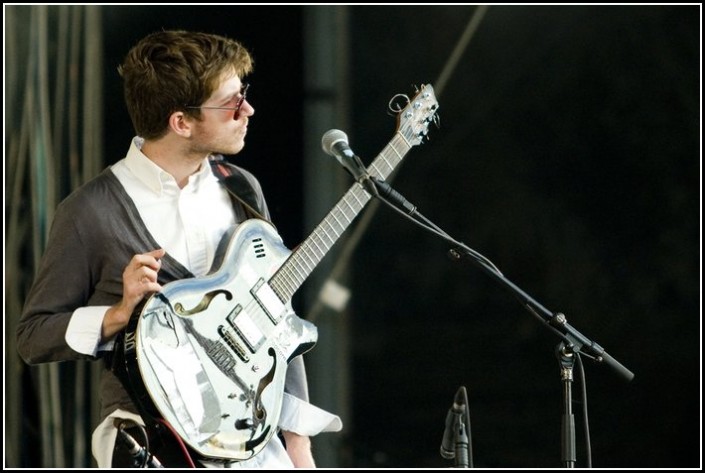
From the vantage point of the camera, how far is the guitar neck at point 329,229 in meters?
2.55

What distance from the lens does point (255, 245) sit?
252 centimetres

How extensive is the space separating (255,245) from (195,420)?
1.46 feet

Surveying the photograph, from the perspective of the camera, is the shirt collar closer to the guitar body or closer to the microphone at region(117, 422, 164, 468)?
the guitar body

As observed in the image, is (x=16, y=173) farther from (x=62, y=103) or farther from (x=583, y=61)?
(x=583, y=61)

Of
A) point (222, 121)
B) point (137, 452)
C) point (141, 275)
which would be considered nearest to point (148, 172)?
point (222, 121)

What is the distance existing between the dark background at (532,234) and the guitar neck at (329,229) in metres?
1.22

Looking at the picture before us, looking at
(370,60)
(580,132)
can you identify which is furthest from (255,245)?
(580,132)

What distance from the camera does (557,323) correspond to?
2439 millimetres

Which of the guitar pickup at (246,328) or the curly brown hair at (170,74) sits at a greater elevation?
the curly brown hair at (170,74)

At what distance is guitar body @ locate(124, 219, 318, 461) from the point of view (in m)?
2.28

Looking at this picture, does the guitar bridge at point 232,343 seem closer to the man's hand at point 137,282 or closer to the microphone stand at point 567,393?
the man's hand at point 137,282

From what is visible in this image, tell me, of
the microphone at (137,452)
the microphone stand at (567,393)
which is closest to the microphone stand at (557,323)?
the microphone stand at (567,393)

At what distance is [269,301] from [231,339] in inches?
5.6

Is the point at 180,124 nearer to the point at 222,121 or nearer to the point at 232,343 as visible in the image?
the point at 222,121
